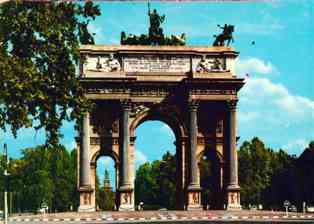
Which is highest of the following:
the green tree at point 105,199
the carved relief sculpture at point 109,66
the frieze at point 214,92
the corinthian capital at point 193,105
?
the carved relief sculpture at point 109,66

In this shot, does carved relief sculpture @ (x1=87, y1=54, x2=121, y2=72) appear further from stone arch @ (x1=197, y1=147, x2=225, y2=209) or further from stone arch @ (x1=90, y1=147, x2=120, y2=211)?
stone arch @ (x1=197, y1=147, x2=225, y2=209)

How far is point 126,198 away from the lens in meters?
65.0

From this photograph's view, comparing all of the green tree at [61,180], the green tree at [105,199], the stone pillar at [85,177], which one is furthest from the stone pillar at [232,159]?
the green tree at [105,199]

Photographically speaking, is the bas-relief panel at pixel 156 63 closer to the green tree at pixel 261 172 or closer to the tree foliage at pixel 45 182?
the green tree at pixel 261 172

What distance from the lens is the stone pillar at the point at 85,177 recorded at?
64875mm

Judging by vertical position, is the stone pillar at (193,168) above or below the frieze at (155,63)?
below

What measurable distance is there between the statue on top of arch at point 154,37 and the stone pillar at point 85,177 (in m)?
7.79

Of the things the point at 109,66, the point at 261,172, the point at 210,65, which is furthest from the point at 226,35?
the point at 261,172

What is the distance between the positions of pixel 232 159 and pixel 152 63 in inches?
371

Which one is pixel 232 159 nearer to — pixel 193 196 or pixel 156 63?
pixel 193 196

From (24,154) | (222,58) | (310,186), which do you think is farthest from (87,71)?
(24,154)

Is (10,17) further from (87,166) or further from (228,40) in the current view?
(228,40)

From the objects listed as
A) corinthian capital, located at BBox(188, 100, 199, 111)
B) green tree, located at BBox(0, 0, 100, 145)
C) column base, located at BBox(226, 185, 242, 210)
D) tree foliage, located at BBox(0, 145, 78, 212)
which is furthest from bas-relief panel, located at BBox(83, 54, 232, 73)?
tree foliage, located at BBox(0, 145, 78, 212)

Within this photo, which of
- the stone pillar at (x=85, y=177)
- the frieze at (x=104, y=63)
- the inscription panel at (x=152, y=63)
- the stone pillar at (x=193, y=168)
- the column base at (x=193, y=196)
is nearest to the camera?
the stone pillar at (x=85, y=177)
